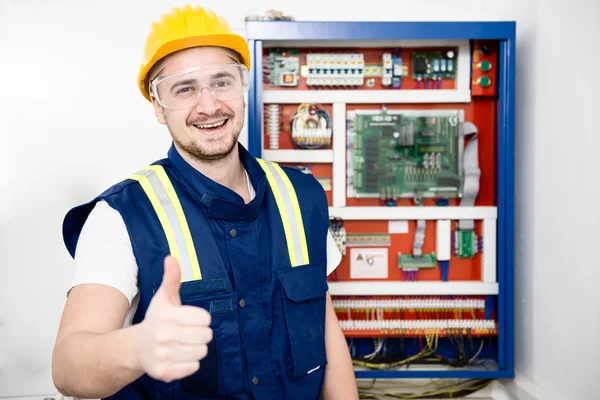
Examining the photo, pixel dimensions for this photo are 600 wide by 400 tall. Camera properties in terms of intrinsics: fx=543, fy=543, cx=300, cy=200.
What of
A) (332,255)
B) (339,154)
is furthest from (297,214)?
(339,154)

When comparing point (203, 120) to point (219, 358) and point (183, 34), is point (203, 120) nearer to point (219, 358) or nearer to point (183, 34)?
point (183, 34)

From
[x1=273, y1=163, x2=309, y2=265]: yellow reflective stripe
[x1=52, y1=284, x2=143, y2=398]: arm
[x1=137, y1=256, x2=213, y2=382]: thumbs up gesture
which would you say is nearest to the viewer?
[x1=137, y1=256, x2=213, y2=382]: thumbs up gesture

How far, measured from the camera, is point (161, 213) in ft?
4.28

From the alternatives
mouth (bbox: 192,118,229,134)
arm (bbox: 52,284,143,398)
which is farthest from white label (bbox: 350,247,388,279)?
arm (bbox: 52,284,143,398)

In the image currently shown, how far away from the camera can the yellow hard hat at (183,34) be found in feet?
4.37

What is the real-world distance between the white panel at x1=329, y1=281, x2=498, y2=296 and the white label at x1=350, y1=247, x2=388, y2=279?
0.32ft

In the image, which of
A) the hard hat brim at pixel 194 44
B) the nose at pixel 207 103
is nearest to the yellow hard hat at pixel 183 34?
the hard hat brim at pixel 194 44

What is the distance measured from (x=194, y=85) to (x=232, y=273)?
48 cm

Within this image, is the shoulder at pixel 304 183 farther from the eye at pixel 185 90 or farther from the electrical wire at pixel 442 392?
the electrical wire at pixel 442 392

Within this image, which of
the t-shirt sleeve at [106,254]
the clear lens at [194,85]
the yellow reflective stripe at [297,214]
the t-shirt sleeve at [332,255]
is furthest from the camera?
the t-shirt sleeve at [332,255]

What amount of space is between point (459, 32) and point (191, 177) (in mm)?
1264

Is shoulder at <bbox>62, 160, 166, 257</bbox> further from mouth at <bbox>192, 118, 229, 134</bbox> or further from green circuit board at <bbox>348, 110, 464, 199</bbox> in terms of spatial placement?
green circuit board at <bbox>348, 110, 464, 199</bbox>

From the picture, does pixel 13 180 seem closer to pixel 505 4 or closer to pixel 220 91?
pixel 220 91

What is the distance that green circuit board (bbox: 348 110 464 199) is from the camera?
2.23 metres
